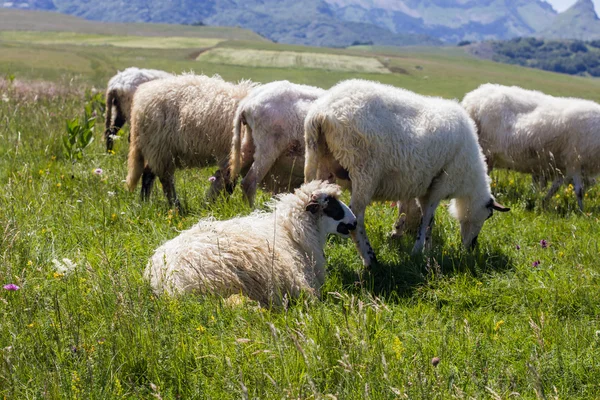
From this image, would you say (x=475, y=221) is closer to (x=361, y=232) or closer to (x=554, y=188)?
(x=361, y=232)

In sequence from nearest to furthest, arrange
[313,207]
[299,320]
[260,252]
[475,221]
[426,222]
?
[299,320] < [260,252] < [313,207] < [426,222] < [475,221]

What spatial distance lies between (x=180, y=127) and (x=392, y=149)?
2928 mm

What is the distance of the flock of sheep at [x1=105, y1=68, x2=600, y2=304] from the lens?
4.58m

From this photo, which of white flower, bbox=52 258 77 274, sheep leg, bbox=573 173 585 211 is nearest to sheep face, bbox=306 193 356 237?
white flower, bbox=52 258 77 274

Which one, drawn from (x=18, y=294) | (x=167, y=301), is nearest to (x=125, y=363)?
(x=167, y=301)

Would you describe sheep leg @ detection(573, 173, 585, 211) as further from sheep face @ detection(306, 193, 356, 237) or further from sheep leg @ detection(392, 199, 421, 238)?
sheep face @ detection(306, 193, 356, 237)

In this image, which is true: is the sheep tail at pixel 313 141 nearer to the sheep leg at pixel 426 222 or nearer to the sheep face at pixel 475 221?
the sheep leg at pixel 426 222

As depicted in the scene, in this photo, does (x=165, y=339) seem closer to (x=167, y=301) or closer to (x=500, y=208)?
(x=167, y=301)

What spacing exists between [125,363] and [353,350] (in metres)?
1.18

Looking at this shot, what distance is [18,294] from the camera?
371 cm

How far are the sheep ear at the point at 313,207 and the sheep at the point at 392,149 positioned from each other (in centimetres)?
48

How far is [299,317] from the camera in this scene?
12.8 feet

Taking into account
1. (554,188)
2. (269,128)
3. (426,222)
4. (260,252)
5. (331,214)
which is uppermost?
(269,128)

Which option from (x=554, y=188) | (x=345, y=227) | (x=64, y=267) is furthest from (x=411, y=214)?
(x=64, y=267)
